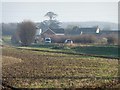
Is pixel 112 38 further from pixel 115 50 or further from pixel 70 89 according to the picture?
pixel 70 89

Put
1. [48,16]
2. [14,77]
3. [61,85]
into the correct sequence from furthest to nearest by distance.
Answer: [48,16], [14,77], [61,85]

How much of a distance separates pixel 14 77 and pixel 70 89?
4.45 m

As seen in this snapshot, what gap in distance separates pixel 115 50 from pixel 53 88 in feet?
81.0

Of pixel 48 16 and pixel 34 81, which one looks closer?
pixel 34 81

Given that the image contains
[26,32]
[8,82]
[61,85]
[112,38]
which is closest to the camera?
[61,85]

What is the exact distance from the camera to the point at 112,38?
160ft

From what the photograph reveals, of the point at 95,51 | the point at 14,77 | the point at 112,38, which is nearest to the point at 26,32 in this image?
the point at 112,38

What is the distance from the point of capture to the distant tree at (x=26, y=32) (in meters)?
53.1

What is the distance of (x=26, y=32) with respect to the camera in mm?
53812

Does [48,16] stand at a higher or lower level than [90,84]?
higher

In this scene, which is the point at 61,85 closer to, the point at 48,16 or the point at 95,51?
the point at 95,51

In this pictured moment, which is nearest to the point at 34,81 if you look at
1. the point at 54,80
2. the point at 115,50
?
the point at 54,80

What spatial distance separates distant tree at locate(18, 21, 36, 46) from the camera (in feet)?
174

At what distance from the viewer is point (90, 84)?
12.9 m
